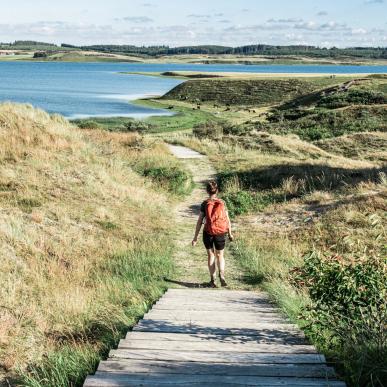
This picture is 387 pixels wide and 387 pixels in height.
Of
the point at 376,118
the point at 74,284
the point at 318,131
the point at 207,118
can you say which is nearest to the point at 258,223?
the point at 74,284

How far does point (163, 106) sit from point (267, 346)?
73164 millimetres

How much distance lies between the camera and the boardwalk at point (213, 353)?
4.03 meters

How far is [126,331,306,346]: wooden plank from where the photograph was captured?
535 cm

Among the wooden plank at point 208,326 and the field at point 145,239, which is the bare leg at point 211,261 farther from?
the wooden plank at point 208,326

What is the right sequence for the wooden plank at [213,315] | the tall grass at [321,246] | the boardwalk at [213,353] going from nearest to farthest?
the boardwalk at [213,353], the tall grass at [321,246], the wooden plank at [213,315]

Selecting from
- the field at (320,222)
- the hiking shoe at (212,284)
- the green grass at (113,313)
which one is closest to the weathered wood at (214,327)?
the field at (320,222)

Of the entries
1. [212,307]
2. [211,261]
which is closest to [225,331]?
[212,307]

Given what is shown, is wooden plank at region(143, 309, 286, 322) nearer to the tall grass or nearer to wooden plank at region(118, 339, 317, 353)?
the tall grass

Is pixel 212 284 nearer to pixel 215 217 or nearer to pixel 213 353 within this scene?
pixel 215 217

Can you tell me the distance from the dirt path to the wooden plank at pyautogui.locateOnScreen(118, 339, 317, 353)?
5.01 meters

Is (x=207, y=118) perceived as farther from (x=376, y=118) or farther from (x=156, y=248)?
(x=156, y=248)

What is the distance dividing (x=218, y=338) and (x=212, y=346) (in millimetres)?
275

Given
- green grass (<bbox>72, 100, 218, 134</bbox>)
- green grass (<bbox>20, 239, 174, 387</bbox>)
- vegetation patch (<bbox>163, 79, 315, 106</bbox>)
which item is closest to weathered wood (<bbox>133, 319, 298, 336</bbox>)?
green grass (<bbox>20, 239, 174, 387</bbox>)

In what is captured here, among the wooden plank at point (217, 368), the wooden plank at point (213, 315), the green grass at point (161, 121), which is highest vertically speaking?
the wooden plank at point (217, 368)
